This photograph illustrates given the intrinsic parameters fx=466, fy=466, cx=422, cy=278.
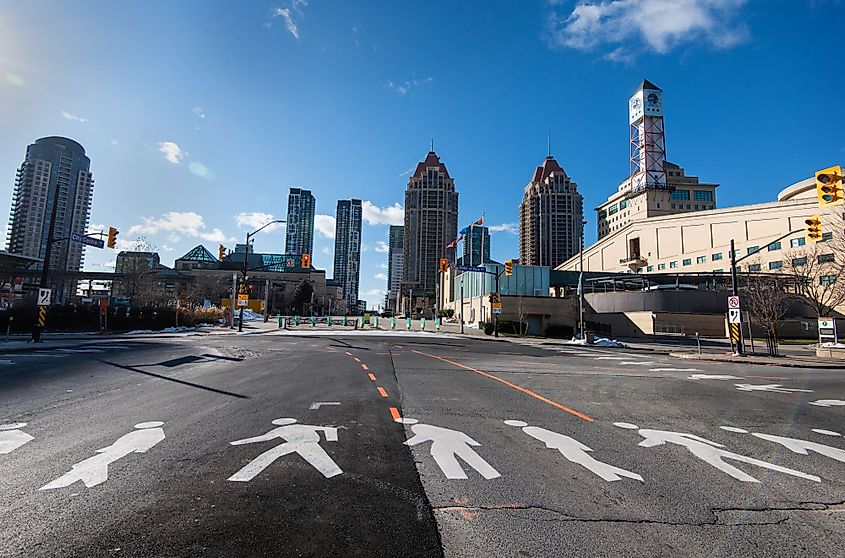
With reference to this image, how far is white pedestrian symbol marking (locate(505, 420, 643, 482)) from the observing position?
5.18m

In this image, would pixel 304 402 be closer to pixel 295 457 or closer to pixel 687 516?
pixel 295 457

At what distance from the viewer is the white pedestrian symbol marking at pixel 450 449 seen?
5.14 m

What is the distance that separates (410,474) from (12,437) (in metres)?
5.48

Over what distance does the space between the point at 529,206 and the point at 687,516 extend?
171 metres

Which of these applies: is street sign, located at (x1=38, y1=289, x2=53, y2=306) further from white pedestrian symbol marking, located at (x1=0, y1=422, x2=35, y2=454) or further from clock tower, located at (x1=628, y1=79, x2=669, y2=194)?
clock tower, located at (x1=628, y1=79, x2=669, y2=194)

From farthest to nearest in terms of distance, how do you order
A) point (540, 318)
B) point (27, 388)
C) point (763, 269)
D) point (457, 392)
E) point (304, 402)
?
point (763, 269) < point (540, 318) < point (457, 392) < point (27, 388) < point (304, 402)

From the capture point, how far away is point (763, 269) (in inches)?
2835

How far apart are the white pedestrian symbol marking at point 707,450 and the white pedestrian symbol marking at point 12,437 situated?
8.18 m

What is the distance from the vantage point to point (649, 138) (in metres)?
103

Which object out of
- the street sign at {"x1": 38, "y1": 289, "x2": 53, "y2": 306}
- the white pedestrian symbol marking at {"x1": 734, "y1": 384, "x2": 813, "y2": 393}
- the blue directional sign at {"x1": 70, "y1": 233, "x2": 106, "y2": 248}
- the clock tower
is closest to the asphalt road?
the white pedestrian symbol marking at {"x1": 734, "y1": 384, "x2": 813, "y2": 393}

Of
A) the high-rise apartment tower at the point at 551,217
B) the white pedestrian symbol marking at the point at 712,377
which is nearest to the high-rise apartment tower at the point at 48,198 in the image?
the white pedestrian symbol marking at the point at 712,377

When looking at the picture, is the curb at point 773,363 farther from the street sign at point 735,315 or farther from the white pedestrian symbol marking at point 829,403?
the white pedestrian symbol marking at point 829,403

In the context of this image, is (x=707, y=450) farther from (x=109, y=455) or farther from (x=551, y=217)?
(x=551, y=217)

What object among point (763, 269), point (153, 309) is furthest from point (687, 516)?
point (763, 269)
